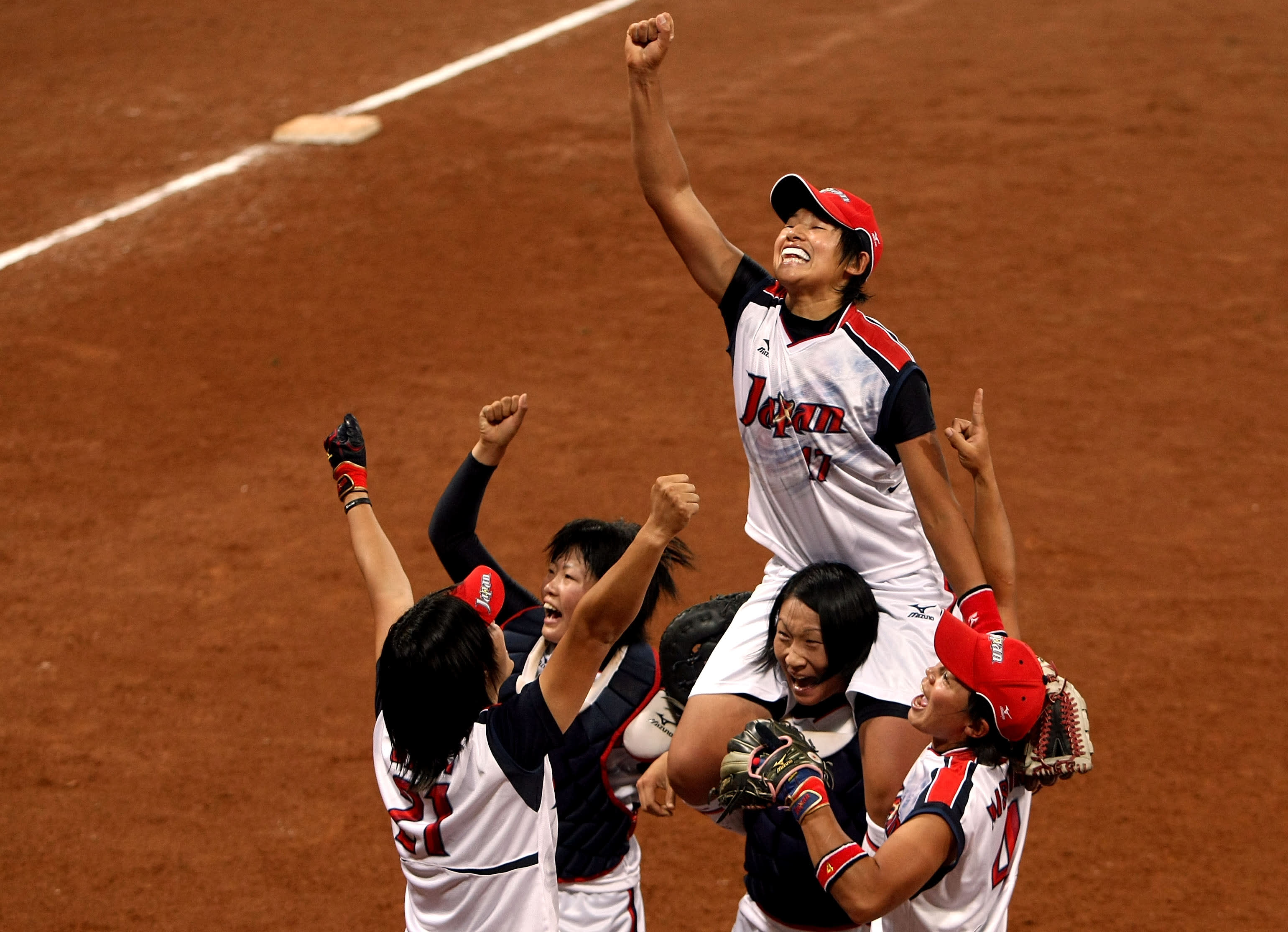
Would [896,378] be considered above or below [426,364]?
above

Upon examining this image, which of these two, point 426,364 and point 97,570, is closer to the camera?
point 97,570

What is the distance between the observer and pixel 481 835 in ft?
11.6

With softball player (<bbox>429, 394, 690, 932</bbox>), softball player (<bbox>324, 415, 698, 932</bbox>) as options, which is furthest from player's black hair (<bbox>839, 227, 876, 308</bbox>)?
softball player (<bbox>324, 415, 698, 932</bbox>)

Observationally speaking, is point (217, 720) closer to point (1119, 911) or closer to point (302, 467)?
point (302, 467)

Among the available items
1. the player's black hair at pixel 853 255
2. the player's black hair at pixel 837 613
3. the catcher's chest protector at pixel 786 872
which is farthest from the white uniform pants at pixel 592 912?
the player's black hair at pixel 853 255

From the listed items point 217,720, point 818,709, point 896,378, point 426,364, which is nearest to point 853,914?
point 818,709

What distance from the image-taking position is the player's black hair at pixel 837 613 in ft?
13.8

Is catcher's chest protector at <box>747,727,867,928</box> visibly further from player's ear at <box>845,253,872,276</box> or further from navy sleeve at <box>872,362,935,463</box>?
player's ear at <box>845,253,872,276</box>

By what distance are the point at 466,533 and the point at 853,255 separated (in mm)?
1511

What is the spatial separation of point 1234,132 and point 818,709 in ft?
33.7

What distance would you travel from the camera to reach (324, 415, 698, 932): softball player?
11.2 feet

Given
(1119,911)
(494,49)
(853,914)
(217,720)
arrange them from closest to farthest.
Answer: (853,914) → (1119,911) → (217,720) → (494,49)

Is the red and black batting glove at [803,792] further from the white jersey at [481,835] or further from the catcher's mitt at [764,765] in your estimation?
the white jersey at [481,835]

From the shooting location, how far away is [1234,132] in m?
12.7
